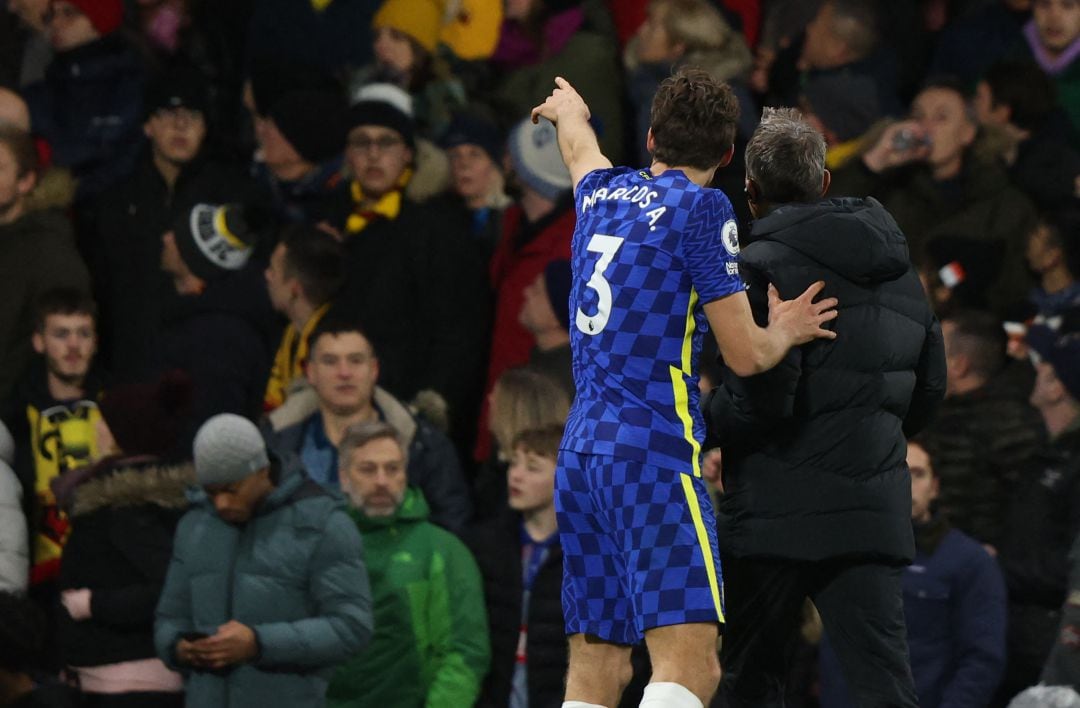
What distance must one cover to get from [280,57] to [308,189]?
113 centimetres

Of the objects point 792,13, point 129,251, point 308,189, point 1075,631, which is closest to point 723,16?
point 792,13

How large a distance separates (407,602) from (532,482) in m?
0.74

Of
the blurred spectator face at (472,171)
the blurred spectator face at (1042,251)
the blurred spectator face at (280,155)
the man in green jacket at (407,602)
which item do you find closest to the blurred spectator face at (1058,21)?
the blurred spectator face at (1042,251)

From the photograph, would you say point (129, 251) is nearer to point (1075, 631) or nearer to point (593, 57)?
point (593, 57)

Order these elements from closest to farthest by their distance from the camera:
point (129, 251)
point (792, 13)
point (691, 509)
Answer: point (691, 509), point (129, 251), point (792, 13)

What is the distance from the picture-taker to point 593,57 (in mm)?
12211

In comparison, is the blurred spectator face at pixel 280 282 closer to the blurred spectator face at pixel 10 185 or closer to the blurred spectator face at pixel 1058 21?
the blurred spectator face at pixel 10 185

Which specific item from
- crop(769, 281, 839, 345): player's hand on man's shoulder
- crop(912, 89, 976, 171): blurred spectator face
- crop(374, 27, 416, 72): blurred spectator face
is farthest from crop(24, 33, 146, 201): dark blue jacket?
crop(769, 281, 839, 345): player's hand on man's shoulder

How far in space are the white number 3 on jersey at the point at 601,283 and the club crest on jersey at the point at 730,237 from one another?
296mm

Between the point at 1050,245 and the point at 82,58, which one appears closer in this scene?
the point at 1050,245

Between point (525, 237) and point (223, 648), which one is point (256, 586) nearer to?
point (223, 648)

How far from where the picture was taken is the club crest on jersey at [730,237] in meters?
6.34

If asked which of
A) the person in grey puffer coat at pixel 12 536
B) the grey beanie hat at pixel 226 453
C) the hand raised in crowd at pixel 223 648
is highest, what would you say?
the grey beanie hat at pixel 226 453

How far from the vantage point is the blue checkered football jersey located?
6.33m
